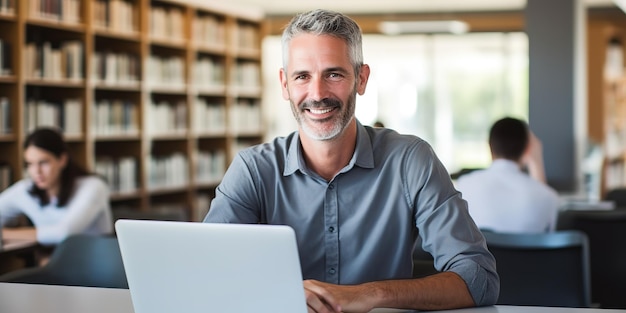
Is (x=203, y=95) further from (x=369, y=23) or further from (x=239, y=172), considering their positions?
(x=239, y=172)

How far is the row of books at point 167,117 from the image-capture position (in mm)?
8266

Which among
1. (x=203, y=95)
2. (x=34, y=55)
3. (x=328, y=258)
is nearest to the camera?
(x=328, y=258)

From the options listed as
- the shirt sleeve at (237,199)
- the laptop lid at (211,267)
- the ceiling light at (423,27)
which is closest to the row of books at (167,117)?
the ceiling light at (423,27)

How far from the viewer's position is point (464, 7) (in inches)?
430

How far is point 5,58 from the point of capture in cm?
601

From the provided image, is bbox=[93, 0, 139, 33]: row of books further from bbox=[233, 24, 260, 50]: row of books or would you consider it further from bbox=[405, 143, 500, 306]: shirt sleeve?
bbox=[405, 143, 500, 306]: shirt sleeve

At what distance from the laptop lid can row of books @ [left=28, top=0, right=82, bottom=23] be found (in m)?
5.01

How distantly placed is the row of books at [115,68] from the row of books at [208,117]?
1347 mm

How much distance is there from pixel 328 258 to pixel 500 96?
10438mm

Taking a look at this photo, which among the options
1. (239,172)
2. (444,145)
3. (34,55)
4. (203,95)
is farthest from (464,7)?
(239,172)

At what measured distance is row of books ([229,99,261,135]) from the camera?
32.7ft

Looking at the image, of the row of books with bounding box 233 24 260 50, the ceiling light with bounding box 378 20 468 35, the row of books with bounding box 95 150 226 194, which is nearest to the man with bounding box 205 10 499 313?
the row of books with bounding box 95 150 226 194

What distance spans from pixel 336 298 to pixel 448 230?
411mm

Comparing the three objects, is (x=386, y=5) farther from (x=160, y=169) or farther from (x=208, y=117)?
(x=160, y=169)
